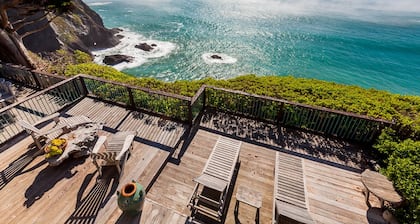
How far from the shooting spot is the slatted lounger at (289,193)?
3.80 metres

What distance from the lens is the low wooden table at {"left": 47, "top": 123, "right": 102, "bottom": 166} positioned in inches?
194

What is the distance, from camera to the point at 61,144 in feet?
16.8

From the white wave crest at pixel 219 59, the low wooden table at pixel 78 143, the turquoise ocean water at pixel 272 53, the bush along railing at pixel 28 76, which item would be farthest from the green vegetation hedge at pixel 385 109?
the white wave crest at pixel 219 59

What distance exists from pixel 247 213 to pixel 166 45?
39994 mm

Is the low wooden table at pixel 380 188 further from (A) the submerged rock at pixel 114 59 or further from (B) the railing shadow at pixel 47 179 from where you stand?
(A) the submerged rock at pixel 114 59

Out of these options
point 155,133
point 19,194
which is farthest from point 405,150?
point 19,194

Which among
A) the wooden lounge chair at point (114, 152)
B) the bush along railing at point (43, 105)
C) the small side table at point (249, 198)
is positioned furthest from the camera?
the bush along railing at point (43, 105)

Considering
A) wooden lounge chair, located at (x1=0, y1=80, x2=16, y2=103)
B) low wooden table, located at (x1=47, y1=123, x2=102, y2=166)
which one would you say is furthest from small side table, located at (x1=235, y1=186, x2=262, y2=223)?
wooden lounge chair, located at (x1=0, y1=80, x2=16, y2=103)

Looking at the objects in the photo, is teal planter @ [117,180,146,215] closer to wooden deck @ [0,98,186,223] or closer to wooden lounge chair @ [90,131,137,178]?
wooden deck @ [0,98,186,223]

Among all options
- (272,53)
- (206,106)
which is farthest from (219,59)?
(206,106)

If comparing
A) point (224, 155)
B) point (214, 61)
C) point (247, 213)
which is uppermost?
point (224, 155)

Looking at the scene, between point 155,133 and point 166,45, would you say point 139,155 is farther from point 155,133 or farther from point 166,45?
point 166,45

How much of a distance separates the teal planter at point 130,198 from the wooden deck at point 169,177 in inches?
17.8

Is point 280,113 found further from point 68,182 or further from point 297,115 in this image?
point 68,182
